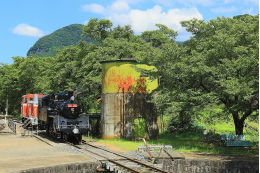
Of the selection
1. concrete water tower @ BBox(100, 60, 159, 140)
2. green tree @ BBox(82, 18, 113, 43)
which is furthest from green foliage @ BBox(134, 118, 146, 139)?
green tree @ BBox(82, 18, 113, 43)

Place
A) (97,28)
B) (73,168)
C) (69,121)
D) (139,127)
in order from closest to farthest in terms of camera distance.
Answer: (73,168) → (69,121) → (139,127) → (97,28)

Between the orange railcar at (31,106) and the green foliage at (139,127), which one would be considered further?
the orange railcar at (31,106)

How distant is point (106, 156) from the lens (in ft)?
53.0

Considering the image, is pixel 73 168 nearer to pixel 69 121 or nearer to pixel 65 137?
pixel 69 121

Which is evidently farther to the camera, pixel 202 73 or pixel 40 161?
pixel 202 73

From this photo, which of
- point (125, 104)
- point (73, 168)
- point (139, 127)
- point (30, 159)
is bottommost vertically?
point (73, 168)

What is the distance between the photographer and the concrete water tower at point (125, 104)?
80.4 ft

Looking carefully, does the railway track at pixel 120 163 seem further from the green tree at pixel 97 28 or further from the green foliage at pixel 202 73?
the green tree at pixel 97 28

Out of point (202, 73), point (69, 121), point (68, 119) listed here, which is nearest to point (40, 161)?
point (69, 121)

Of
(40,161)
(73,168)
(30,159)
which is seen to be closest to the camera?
(73,168)

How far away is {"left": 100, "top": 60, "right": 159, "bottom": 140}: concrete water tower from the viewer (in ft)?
80.4

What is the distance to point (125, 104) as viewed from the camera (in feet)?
80.7

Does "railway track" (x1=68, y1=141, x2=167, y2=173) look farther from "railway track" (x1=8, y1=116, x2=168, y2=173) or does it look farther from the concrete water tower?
the concrete water tower

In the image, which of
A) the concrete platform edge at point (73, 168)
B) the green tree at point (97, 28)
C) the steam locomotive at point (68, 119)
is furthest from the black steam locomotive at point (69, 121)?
the green tree at point (97, 28)
